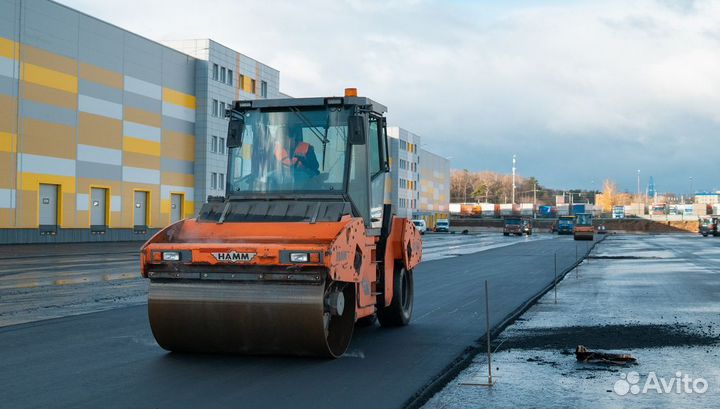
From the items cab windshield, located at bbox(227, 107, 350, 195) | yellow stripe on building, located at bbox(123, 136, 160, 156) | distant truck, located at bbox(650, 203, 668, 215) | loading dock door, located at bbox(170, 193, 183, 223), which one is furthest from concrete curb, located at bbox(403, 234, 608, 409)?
distant truck, located at bbox(650, 203, 668, 215)

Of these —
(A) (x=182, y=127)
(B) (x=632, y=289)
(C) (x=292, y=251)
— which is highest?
(A) (x=182, y=127)

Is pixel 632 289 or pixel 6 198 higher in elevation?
pixel 6 198

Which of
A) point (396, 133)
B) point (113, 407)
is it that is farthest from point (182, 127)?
point (396, 133)

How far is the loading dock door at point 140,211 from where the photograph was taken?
2140 inches

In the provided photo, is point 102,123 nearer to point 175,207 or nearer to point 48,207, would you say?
point 48,207

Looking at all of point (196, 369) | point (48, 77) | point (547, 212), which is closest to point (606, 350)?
point (196, 369)

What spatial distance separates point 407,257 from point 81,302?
23.7 feet

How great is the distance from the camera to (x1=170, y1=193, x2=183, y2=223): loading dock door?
58.8 metres

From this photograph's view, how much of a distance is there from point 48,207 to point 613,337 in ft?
133

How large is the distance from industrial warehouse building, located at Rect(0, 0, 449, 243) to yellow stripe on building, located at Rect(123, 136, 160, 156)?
0.10 metres

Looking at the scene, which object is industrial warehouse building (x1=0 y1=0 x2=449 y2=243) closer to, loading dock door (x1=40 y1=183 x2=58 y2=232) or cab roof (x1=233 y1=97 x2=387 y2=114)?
loading dock door (x1=40 y1=183 x2=58 y2=232)

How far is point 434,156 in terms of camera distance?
471 ft

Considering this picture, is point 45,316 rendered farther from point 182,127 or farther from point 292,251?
point 182,127

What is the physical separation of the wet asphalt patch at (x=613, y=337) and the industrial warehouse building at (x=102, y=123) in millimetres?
36955
